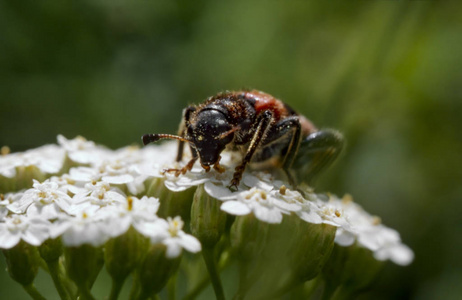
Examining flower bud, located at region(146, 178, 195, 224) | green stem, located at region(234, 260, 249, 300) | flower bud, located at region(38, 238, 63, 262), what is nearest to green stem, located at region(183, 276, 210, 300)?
green stem, located at region(234, 260, 249, 300)

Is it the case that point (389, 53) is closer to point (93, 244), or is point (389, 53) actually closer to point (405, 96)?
point (405, 96)

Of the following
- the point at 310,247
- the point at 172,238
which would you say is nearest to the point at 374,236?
the point at 310,247

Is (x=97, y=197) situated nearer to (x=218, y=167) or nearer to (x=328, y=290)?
(x=218, y=167)

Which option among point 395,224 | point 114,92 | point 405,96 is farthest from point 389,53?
point 114,92

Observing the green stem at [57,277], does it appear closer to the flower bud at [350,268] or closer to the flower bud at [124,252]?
the flower bud at [124,252]

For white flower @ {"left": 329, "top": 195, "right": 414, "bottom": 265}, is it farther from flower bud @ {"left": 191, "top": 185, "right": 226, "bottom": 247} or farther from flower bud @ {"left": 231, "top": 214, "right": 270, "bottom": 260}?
flower bud @ {"left": 191, "top": 185, "right": 226, "bottom": 247}
